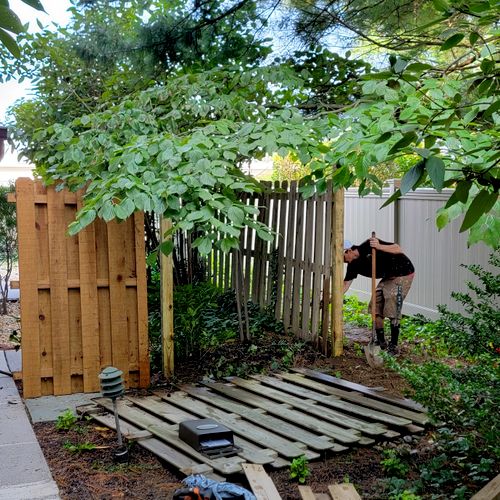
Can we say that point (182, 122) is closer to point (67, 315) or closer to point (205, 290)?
point (205, 290)

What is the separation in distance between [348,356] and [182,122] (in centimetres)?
317

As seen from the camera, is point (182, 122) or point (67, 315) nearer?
point (67, 315)

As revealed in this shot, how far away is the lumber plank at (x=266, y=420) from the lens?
4777 mm

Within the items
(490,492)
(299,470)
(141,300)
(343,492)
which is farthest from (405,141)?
(141,300)

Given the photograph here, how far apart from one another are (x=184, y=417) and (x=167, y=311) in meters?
1.34

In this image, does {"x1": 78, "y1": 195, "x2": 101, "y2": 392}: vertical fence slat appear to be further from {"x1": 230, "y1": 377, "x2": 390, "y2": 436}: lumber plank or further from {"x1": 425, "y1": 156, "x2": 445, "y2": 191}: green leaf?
{"x1": 425, "y1": 156, "x2": 445, "y2": 191}: green leaf

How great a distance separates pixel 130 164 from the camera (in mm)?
5746

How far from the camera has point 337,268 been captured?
735 cm

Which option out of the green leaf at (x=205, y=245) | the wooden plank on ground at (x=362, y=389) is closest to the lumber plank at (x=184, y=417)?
the green leaf at (x=205, y=245)

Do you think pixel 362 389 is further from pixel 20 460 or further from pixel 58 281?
pixel 20 460

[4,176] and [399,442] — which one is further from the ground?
[4,176]

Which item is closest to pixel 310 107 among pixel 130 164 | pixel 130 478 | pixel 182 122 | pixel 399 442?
pixel 182 122

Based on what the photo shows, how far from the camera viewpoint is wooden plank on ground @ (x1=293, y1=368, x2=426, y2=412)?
18.6 ft

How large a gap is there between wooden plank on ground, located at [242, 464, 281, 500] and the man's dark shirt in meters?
3.82
